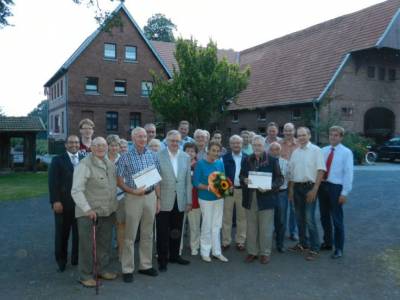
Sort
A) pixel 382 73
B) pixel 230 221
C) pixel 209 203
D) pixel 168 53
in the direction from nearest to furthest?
pixel 209 203 → pixel 230 221 → pixel 382 73 → pixel 168 53

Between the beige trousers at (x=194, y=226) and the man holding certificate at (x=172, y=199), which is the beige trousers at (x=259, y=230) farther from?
the man holding certificate at (x=172, y=199)

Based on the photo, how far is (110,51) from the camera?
32.3 metres

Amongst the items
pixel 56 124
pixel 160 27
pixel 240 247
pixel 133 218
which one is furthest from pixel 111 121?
pixel 160 27

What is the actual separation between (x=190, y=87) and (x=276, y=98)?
23.2 ft

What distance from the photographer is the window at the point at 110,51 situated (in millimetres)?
32125

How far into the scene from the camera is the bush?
74.4 feet

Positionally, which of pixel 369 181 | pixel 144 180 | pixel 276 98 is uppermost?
pixel 276 98

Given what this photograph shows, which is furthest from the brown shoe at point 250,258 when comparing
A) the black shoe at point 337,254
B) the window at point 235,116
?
the window at point 235,116

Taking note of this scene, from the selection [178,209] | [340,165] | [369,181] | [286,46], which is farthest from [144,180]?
[286,46]

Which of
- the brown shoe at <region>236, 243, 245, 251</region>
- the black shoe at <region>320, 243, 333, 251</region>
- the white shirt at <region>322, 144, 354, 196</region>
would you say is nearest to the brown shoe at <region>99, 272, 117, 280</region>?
the brown shoe at <region>236, 243, 245, 251</region>

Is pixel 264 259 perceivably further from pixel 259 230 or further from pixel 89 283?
pixel 89 283

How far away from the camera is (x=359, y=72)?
2600cm

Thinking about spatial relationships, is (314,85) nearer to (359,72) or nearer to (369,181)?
(359,72)

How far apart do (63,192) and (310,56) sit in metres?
25.4
